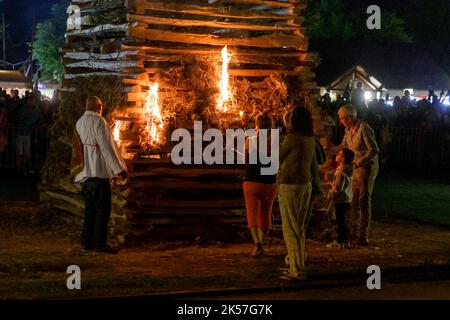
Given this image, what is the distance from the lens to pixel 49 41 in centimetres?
6172

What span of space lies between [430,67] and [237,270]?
38586 mm

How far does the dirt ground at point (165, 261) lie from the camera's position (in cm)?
873

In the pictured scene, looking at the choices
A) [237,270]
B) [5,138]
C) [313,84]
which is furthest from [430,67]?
[237,270]

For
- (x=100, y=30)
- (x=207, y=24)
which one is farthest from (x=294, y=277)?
(x=100, y=30)

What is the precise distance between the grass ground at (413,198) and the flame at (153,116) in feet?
18.2

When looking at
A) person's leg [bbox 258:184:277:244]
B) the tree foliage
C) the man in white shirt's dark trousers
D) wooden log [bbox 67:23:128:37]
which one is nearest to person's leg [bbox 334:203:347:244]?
person's leg [bbox 258:184:277:244]

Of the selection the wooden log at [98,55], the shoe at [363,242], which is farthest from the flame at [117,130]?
the shoe at [363,242]

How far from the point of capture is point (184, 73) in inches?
459

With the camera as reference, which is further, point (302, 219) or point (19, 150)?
point (19, 150)

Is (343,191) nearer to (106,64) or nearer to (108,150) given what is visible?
(108,150)

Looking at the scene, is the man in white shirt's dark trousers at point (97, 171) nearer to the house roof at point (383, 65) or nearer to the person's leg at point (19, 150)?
the person's leg at point (19, 150)

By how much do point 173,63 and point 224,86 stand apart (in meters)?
0.83

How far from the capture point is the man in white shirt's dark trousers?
10391 mm

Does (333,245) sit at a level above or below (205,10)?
below
